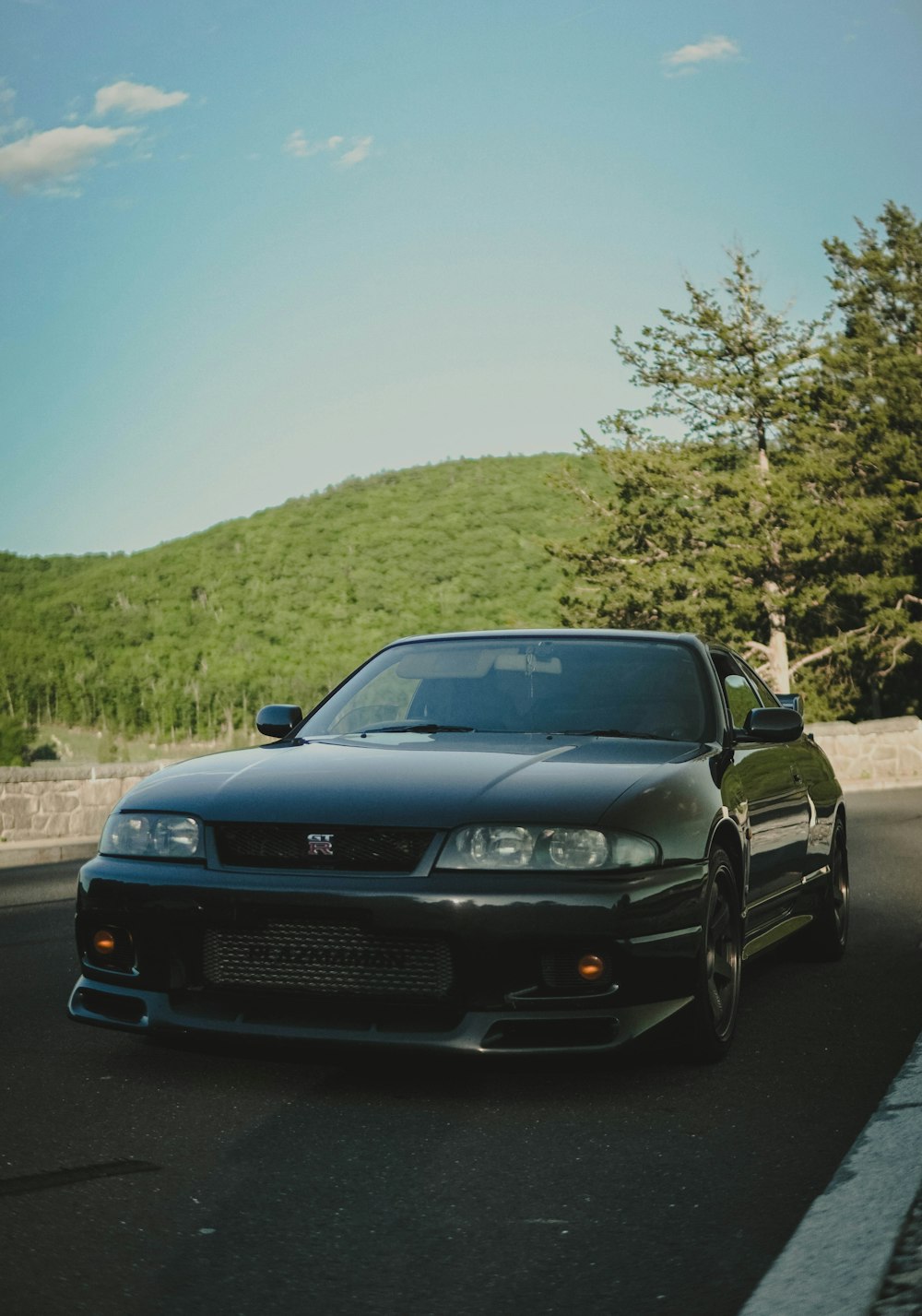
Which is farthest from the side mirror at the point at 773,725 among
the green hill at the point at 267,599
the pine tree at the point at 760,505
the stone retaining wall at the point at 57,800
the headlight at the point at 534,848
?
the green hill at the point at 267,599

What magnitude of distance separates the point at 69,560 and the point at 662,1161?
100 meters

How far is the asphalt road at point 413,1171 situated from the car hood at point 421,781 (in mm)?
718

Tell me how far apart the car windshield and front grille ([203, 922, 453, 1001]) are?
1.38 meters

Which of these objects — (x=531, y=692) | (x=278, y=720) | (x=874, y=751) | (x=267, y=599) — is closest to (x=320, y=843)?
(x=531, y=692)

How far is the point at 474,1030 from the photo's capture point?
4.44 m

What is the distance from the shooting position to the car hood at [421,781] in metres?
4.62

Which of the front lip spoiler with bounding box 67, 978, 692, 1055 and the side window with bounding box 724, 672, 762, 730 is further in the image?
the side window with bounding box 724, 672, 762, 730

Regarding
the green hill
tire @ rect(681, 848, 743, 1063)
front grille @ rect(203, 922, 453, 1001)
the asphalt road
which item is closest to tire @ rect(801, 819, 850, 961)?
the asphalt road

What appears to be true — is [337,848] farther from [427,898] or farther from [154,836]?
[154,836]

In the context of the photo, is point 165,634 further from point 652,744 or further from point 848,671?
point 652,744

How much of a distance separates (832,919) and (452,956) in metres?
3.41

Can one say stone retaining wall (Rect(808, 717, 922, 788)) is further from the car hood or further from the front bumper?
the front bumper

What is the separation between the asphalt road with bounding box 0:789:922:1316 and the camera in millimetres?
3094

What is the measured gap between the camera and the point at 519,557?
96.0 m
